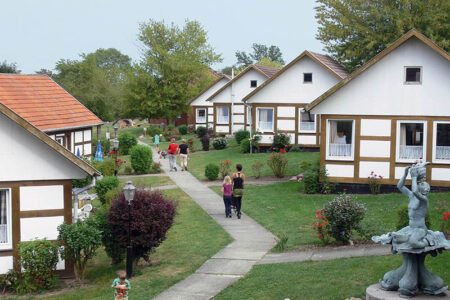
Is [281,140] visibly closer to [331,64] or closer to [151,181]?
[331,64]

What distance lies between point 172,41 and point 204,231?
45112 mm

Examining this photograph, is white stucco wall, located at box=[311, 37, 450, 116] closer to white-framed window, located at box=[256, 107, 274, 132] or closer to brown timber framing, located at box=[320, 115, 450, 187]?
brown timber framing, located at box=[320, 115, 450, 187]

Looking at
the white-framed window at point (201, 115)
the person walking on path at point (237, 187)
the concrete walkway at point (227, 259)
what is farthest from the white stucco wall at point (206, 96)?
the person walking on path at point (237, 187)

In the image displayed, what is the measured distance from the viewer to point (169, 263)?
1462 cm

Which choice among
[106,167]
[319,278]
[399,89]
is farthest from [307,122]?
[319,278]

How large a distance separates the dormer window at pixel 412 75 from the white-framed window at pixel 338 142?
2498 mm

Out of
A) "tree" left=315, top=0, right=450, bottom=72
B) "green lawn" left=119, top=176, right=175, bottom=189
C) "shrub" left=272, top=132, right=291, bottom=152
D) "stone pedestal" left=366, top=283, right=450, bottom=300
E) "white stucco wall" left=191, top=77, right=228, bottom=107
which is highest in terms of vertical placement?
"tree" left=315, top=0, right=450, bottom=72

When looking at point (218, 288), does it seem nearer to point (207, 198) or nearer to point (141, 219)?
point (141, 219)

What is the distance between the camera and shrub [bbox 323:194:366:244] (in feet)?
47.4

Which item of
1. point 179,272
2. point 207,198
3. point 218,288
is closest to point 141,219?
point 179,272

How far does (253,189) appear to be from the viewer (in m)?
24.3

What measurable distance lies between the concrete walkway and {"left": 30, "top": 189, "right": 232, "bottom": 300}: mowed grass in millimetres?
276

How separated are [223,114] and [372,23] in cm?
1729

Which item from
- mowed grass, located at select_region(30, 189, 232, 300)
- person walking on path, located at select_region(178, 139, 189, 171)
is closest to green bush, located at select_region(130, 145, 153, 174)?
person walking on path, located at select_region(178, 139, 189, 171)
